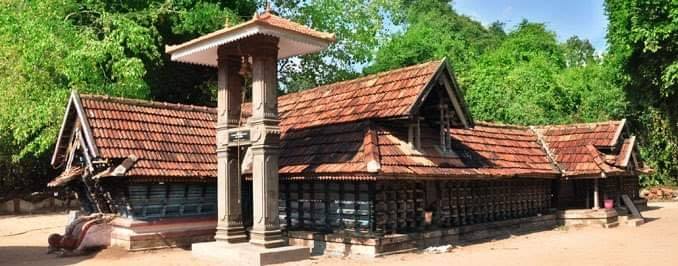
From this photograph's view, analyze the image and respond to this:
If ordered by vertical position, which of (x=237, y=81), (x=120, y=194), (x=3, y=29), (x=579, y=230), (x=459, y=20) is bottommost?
(x=579, y=230)

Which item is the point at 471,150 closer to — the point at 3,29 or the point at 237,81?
the point at 237,81

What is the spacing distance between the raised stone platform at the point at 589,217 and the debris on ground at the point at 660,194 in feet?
41.2

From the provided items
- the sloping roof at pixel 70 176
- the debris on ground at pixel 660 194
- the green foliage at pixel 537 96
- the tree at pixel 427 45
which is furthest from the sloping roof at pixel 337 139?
the tree at pixel 427 45

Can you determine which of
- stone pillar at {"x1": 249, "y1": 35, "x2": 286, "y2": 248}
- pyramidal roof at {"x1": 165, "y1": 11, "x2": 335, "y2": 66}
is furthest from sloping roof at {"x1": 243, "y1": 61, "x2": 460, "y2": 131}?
stone pillar at {"x1": 249, "y1": 35, "x2": 286, "y2": 248}

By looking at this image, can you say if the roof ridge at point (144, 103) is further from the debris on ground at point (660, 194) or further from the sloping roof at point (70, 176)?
the debris on ground at point (660, 194)

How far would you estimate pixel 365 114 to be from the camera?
14242 millimetres

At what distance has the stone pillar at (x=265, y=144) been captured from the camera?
1197 cm

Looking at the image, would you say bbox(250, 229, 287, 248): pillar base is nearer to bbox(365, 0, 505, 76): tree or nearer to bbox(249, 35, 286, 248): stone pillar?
bbox(249, 35, 286, 248): stone pillar

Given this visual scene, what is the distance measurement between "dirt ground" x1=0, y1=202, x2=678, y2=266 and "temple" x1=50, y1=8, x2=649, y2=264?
0.58 meters

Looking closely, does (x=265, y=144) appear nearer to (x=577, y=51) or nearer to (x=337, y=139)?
(x=337, y=139)

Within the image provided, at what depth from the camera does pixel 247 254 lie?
11.6 m

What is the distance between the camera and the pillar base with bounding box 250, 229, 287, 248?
38.9ft

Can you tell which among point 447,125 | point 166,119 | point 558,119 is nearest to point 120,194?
point 166,119

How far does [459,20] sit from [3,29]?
45.9 meters
